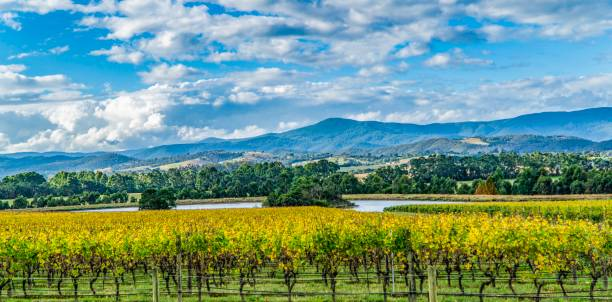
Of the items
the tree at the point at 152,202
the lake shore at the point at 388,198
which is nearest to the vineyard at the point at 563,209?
the lake shore at the point at 388,198

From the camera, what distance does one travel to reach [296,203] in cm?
10894

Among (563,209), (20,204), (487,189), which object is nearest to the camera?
(563,209)

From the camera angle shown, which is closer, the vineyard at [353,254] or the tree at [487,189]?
the vineyard at [353,254]

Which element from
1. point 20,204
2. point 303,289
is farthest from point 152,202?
point 303,289

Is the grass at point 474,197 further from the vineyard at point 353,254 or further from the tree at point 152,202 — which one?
the vineyard at point 353,254

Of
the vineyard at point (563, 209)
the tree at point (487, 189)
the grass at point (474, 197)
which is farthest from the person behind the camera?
the tree at point (487, 189)

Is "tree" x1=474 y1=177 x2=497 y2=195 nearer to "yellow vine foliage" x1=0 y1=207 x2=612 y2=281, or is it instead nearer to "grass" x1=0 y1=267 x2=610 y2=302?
"grass" x1=0 y1=267 x2=610 y2=302

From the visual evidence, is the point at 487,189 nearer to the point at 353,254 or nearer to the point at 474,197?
the point at 474,197

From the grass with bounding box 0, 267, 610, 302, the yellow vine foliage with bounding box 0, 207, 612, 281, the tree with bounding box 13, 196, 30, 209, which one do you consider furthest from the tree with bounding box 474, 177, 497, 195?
the tree with bounding box 13, 196, 30, 209

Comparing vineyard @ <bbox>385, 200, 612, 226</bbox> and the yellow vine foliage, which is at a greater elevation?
the yellow vine foliage

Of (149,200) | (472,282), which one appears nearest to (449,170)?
(149,200)

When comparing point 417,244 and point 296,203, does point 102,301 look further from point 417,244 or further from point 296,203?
point 296,203

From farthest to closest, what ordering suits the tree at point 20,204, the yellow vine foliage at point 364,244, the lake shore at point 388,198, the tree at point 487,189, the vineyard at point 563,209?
the tree at point 20,204 → the tree at point 487,189 → the lake shore at point 388,198 → the vineyard at point 563,209 → the yellow vine foliage at point 364,244

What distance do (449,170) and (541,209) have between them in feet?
423
